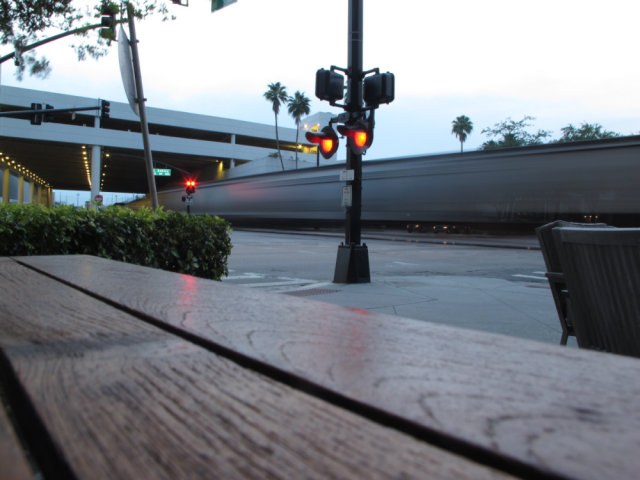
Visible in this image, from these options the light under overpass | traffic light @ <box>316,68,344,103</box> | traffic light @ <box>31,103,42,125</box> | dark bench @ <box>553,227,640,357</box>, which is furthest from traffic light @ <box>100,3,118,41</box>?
the light under overpass

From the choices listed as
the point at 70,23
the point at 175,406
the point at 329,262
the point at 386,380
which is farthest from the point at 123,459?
the point at 70,23

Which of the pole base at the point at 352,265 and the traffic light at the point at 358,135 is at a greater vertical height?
the traffic light at the point at 358,135

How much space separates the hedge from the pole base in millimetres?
1991

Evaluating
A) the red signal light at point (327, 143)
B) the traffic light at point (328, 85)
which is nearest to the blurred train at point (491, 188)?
the red signal light at point (327, 143)

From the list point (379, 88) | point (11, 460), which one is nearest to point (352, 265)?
point (379, 88)

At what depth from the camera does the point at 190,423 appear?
0.60 metres

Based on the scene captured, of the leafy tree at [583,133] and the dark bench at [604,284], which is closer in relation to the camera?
the dark bench at [604,284]

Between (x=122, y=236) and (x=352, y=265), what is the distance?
374cm

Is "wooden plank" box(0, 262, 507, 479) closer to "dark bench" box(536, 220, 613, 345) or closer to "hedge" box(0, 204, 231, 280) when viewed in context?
"dark bench" box(536, 220, 613, 345)

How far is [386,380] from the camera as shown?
2.36 ft

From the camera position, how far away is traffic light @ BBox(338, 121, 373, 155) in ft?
26.2

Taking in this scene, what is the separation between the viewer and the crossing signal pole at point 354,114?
787cm

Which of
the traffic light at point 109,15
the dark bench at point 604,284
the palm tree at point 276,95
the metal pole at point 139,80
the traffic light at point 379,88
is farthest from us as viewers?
the palm tree at point 276,95

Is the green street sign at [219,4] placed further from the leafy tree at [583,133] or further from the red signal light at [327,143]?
the leafy tree at [583,133]
